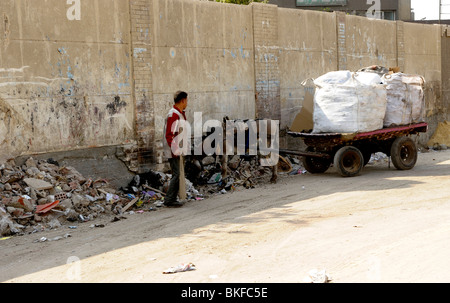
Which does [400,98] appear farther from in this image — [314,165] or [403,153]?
[314,165]

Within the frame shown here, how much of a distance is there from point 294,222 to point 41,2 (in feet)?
17.9

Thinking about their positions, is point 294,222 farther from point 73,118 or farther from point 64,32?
point 64,32

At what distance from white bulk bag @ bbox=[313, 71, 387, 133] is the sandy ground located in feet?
5.83

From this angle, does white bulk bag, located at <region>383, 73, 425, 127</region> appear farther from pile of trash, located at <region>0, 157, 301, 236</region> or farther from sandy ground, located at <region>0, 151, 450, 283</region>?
pile of trash, located at <region>0, 157, 301, 236</region>

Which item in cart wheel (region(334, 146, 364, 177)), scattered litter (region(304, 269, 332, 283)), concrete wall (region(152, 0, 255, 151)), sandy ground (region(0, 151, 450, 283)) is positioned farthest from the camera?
cart wheel (region(334, 146, 364, 177))

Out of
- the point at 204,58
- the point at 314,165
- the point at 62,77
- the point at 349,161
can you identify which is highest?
the point at 204,58

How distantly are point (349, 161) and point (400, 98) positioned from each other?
5.71ft

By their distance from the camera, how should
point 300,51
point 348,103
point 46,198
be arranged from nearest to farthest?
point 46,198 → point 348,103 → point 300,51

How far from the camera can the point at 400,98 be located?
1288cm

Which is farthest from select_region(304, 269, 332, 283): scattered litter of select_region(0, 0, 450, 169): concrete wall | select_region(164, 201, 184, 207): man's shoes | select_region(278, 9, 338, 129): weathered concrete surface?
select_region(278, 9, 338, 129): weathered concrete surface

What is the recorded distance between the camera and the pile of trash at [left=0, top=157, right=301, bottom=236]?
28.4 feet

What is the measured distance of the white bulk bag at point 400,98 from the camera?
12836 mm

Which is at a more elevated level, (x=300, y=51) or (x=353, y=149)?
(x=300, y=51)

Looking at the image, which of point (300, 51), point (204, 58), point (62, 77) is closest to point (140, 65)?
point (62, 77)
